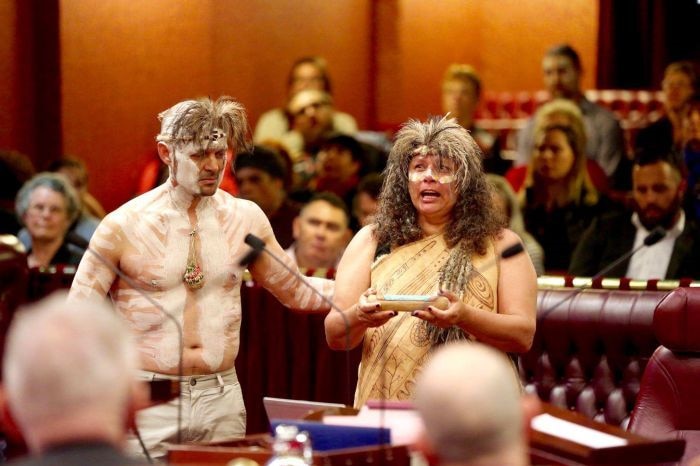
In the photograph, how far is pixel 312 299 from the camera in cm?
430

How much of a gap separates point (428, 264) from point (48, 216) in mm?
2757

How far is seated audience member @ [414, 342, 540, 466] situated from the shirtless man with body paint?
1920mm

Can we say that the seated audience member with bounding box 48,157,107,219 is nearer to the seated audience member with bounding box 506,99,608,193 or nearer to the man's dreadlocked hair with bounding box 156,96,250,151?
the seated audience member with bounding box 506,99,608,193

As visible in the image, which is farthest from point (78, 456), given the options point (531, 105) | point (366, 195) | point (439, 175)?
point (531, 105)

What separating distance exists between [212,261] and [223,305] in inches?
5.3

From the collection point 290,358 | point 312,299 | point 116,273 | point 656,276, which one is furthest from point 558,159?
point 116,273

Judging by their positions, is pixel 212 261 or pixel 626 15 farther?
pixel 626 15

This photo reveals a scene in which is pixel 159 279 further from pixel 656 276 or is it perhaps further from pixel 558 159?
pixel 558 159

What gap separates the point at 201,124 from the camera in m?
4.12

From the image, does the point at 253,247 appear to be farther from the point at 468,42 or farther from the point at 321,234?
the point at 468,42

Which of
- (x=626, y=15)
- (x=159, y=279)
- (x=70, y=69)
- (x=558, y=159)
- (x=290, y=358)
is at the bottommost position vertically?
(x=290, y=358)

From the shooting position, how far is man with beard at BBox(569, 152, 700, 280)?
19.4 feet

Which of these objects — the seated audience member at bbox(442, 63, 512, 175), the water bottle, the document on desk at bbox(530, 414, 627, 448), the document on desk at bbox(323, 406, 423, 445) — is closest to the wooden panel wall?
the seated audience member at bbox(442, 63, 512, 175)

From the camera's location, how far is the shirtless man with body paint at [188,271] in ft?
13.3
